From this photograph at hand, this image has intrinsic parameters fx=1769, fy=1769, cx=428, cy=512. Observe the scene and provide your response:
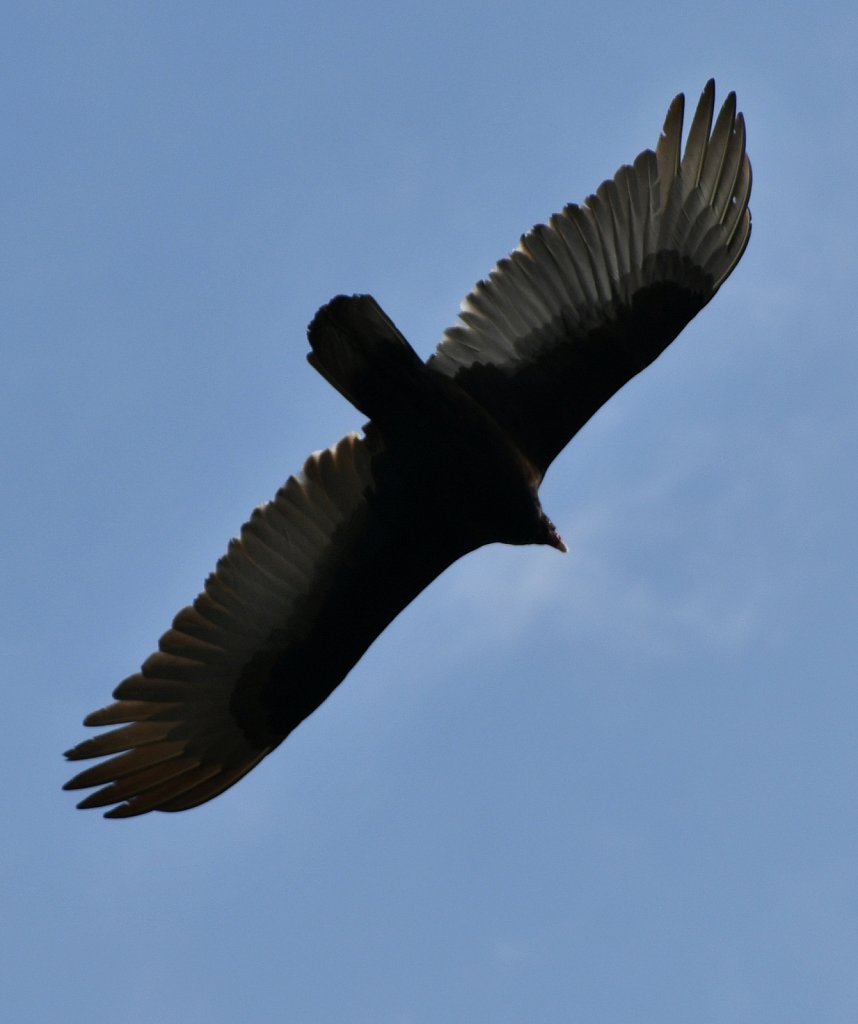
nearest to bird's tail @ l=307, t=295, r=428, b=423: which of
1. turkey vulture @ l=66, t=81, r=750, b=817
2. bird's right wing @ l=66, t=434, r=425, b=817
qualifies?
turkey vulture @ l=66, t=81, r=750, b=817

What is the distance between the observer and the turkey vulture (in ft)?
26.5

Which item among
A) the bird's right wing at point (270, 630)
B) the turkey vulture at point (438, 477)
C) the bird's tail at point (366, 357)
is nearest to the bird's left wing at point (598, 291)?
the turkey vulture at point (438, 477)

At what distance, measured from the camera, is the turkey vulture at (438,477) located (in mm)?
8070

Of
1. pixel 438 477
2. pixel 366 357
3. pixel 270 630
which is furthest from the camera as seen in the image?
pixel 270 630

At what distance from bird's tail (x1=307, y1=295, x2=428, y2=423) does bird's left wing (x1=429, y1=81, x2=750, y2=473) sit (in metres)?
0.33

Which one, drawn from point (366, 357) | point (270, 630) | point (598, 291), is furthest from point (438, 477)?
point (598, 291)

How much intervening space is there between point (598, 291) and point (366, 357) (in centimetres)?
125

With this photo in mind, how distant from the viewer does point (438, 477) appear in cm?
810

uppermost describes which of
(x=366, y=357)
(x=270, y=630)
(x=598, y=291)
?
(x=598, y=291)

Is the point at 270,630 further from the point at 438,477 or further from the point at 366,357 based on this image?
the point at 366,357

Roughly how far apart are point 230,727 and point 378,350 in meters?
1.90

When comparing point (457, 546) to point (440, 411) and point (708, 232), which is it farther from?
point (708, 232)

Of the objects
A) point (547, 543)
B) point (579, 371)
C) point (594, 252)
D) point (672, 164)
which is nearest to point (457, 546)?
point (547, 543)

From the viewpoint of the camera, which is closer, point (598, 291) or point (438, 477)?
point (438, 477)
